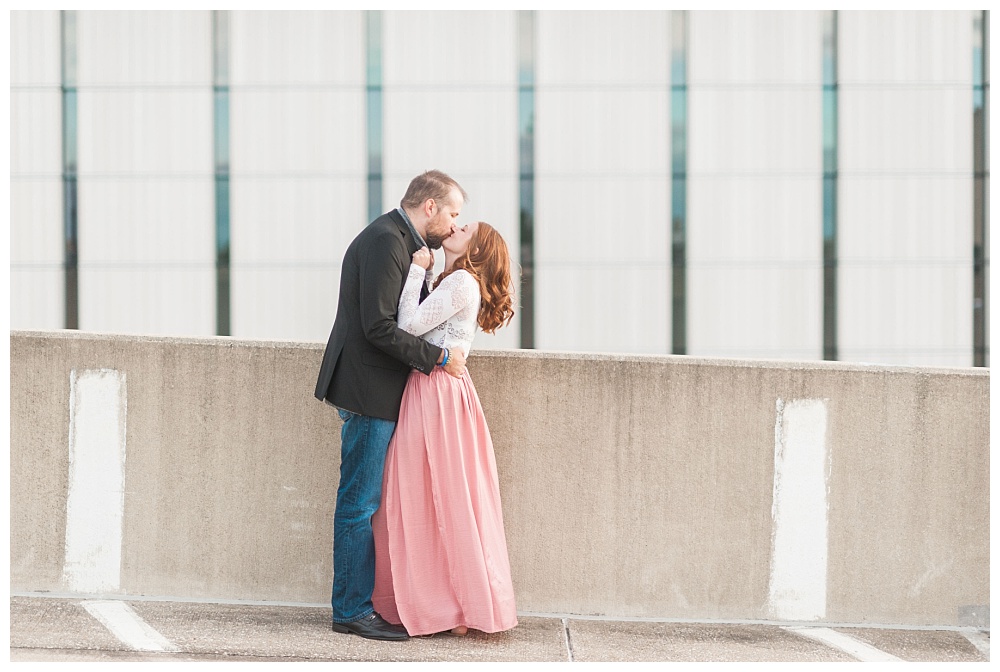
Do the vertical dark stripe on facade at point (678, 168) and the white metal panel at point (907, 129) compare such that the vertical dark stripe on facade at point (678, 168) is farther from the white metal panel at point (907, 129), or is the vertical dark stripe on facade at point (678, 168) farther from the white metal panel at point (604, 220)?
the white metal panel at point (907, 129)

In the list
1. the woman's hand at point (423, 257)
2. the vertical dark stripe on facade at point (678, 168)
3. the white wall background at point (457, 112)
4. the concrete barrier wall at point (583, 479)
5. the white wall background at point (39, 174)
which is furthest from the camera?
the white wall background at point (39, 174)

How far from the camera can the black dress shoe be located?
2.60 metres

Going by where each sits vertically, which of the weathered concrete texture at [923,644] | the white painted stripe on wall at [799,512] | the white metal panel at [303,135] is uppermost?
the white metal panel at [303,135]

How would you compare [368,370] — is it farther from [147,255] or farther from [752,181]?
[752,181]

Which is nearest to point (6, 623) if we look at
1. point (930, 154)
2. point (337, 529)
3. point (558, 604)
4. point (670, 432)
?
point (337, 529)

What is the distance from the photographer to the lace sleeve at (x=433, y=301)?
8.21 feet

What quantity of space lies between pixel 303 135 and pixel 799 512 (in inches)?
208

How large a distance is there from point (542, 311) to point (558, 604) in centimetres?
406

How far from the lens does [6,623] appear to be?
2652 millimetres

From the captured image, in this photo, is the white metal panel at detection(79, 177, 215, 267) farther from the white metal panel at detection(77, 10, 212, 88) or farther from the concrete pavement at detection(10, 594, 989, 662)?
the concrete pavement at detection(10, 594, 989, 662)

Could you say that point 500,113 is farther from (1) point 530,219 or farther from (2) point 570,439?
(2) point 570,439

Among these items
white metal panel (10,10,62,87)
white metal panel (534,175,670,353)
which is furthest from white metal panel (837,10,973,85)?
white metal panel (10,10,62,87)

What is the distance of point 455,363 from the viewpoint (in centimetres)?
256

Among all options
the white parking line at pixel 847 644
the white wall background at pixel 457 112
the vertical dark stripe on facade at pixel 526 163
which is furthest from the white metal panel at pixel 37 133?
the white parking line at pixel 847 644
